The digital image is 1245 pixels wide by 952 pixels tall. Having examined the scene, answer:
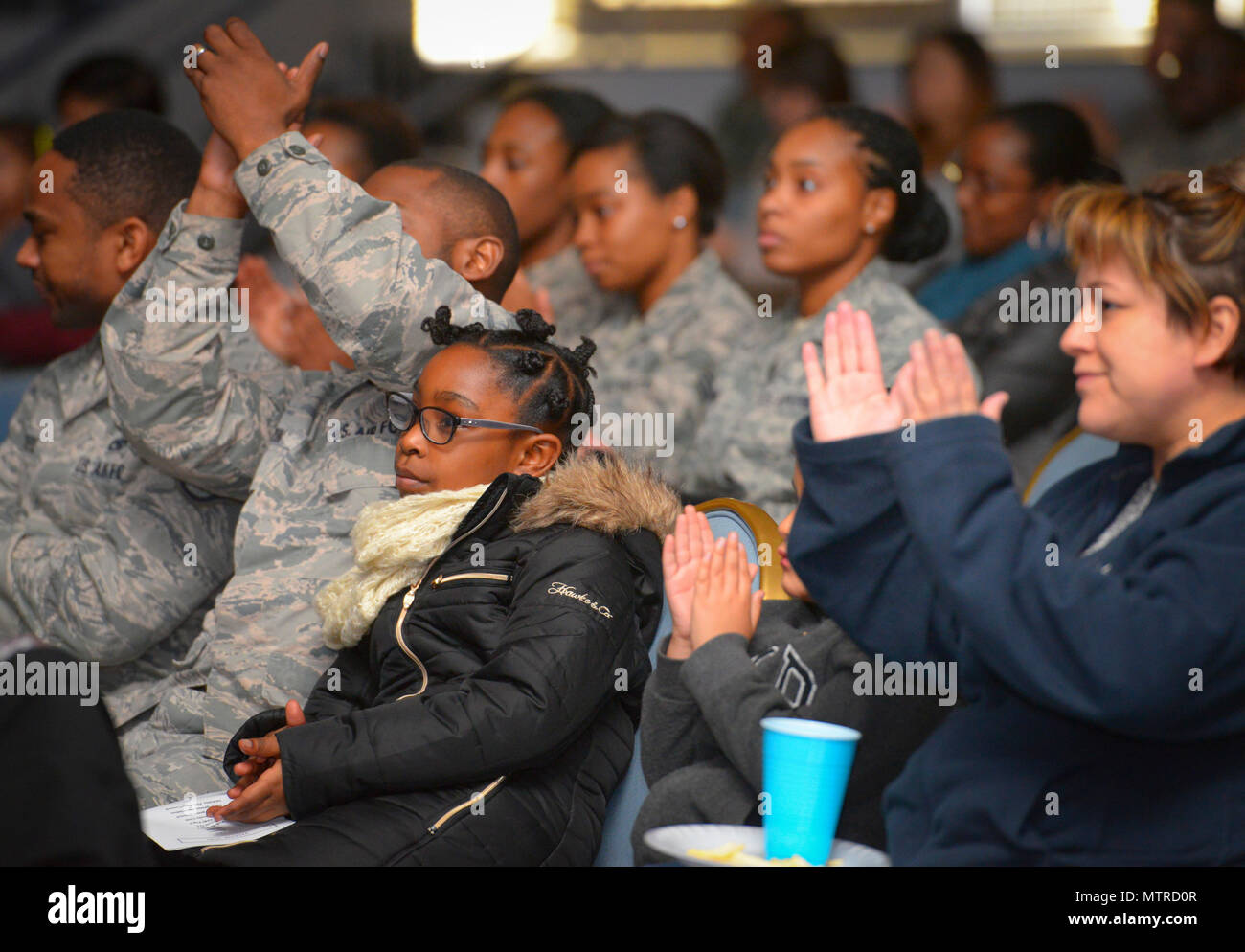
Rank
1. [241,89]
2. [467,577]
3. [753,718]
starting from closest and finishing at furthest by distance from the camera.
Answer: [753,718] < [467,577] < [241,89]

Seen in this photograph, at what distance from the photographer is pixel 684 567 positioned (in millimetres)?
1546

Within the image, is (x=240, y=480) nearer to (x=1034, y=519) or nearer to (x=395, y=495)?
(x=395, y=495)

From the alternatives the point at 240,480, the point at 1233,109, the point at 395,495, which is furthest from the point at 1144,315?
the point at 1233,109

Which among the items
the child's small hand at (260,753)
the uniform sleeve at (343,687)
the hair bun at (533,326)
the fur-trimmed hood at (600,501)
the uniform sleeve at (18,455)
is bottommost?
the child's small hand at (260,753)

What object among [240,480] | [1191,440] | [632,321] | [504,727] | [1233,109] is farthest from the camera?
[1233,109]

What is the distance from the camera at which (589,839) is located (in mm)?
1592

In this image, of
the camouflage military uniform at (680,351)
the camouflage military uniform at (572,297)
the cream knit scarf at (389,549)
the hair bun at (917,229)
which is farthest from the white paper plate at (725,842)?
the camouflage military uniform at (572,297)

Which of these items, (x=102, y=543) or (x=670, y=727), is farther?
(x=102, y=543)

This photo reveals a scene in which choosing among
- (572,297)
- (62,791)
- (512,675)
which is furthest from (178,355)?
(572,297)

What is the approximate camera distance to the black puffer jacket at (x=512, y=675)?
147 centimetres

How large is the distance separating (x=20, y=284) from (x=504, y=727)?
4.05 metres

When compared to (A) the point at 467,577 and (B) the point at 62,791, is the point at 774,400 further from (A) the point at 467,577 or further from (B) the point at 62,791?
(B) the point at 62,791

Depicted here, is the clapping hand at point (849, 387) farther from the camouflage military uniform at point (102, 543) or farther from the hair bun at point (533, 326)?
the camouflage military uniform at point (102, 543)

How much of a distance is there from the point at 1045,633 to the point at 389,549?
0.89 m
